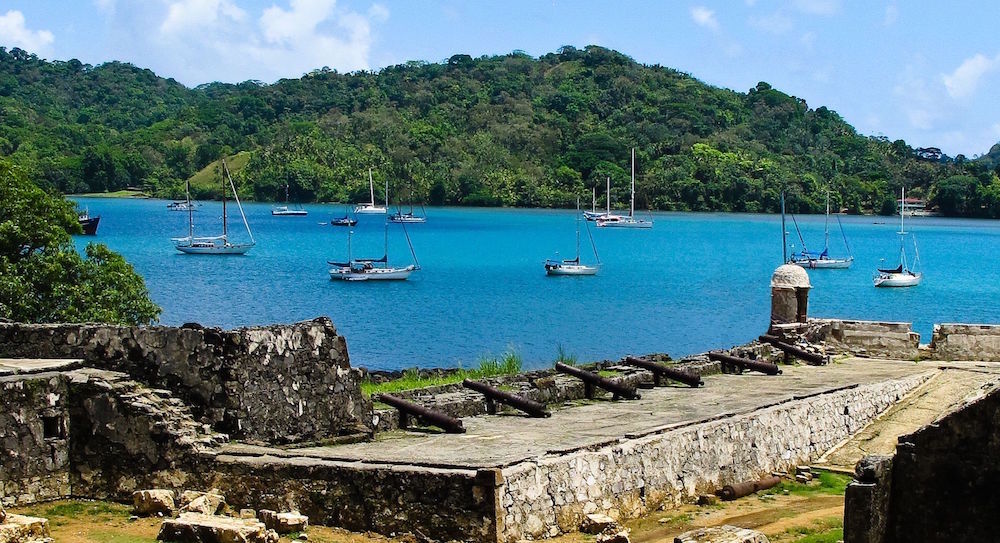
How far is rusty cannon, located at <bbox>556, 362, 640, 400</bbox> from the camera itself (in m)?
19.1

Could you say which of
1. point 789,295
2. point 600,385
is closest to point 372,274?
point 789,295

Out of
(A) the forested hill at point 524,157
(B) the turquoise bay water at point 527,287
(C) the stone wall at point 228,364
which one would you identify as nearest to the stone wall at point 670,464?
(C) the stone wall at point 228,364

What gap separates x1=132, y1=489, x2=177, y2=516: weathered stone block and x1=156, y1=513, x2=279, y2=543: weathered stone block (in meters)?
1.00

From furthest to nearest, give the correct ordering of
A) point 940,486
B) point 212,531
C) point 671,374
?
point 671,374, point 940,486, point 212,531

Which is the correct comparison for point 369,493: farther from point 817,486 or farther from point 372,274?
point 372,274

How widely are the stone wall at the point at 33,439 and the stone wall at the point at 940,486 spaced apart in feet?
25.4

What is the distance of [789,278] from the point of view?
27.2 meters

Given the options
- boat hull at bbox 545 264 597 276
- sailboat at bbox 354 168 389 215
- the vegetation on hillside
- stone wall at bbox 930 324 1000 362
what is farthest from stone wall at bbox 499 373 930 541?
sailboat at bbox 354 168 389 215

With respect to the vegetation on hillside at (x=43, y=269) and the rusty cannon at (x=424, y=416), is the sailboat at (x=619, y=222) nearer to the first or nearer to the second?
the vegetation on hillside at (x=43, y=269)

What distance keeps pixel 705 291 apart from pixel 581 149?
292 ft

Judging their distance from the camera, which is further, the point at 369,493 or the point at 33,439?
the point at 33,439

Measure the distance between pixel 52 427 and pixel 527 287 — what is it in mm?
67197

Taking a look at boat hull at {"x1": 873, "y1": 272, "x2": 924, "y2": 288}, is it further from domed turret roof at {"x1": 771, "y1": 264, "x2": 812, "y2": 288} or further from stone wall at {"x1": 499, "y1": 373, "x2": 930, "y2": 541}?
stone wall at {"x1": 499, "y1": 373, "x2": 930, "y2": 541}

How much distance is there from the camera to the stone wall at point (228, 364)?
534 inches
